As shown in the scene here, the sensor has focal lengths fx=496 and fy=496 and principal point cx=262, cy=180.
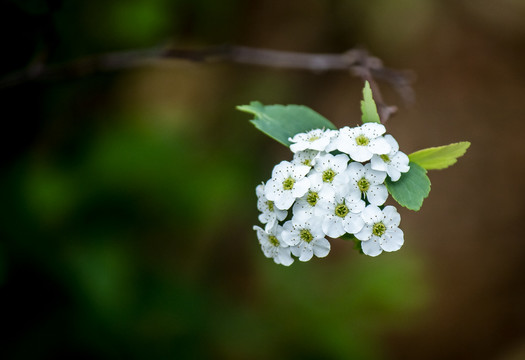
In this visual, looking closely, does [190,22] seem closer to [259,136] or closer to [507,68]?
[259,136]

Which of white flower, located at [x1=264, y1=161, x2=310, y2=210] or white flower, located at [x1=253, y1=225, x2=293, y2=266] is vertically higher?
white flower, located at [x1=264, y1=161, x2=310, y2=210]

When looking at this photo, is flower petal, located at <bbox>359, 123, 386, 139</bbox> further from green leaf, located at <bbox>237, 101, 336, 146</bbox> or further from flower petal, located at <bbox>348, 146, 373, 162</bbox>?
green leaf, located at <bbox>237, 101, 336, 146</bbox>

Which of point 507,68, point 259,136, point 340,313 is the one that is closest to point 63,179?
point 259,136

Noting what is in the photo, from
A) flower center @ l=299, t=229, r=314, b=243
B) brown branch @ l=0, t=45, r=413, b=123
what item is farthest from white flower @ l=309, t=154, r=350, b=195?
brown branch @ l=0, t=45, r=413, b=123

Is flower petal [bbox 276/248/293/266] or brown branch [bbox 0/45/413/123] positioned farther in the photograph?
brown branch [bbox 0/45/413/123]

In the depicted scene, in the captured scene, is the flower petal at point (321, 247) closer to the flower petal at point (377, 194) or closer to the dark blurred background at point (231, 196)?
the flower petal at point (377, 194)

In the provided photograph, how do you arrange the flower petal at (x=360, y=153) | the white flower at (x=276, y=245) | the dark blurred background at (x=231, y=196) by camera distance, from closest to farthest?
the flower petal at (x=360, y=153) → the white flower at (x=276, y=245) → the dark blurred background at (x=231, y=196)

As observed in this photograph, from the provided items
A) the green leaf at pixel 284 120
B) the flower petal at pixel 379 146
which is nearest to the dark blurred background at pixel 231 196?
the green leaf at pixel 284 120
